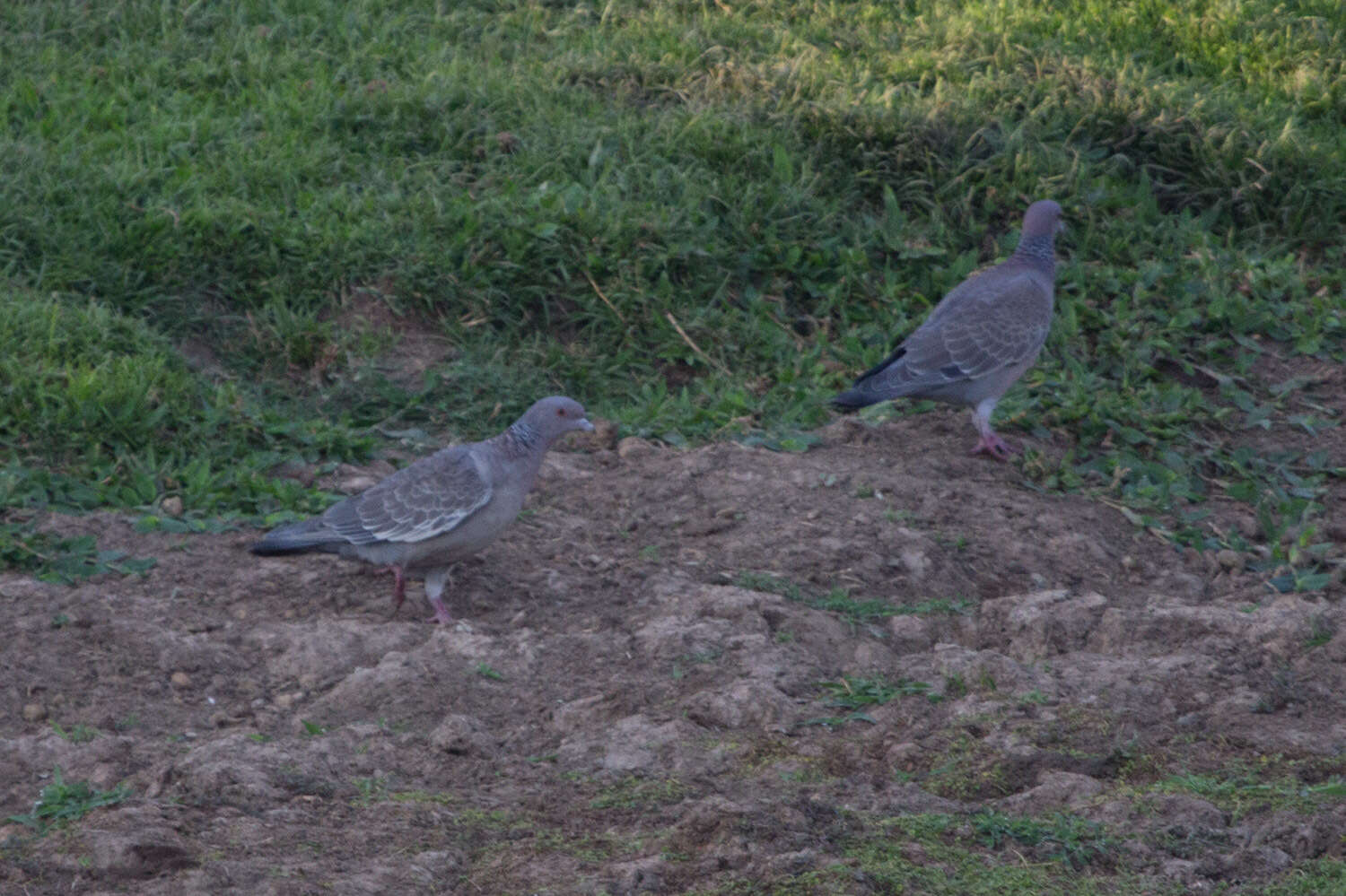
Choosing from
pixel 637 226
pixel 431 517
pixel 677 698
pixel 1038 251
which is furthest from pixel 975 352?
pixel 677 698

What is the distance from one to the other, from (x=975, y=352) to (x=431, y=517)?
252 centimetres

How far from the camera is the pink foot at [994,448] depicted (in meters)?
6.38

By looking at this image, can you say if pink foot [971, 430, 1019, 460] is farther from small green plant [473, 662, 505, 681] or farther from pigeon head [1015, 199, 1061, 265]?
small green plant [473, 662, 505, 681]

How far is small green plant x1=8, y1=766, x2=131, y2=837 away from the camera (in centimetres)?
348

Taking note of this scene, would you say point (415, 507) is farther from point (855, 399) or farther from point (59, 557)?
point (855, 399)

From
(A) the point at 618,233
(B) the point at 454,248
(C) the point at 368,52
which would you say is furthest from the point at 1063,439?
(C) the point at 368,52

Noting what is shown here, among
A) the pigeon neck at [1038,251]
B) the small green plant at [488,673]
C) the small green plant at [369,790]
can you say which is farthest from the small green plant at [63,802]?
the pigeon neck at [1038,251]

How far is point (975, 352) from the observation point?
21.0 feet

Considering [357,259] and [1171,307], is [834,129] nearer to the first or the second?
[1171,307]

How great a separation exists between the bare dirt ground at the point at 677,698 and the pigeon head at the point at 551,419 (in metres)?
0.42

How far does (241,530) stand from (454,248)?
2.18 meters

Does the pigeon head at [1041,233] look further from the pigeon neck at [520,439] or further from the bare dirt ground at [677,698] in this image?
the pigeon neck at [520,439]

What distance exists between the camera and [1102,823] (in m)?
3.45

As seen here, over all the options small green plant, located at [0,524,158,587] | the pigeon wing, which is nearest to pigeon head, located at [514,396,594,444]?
the pigeon wing
